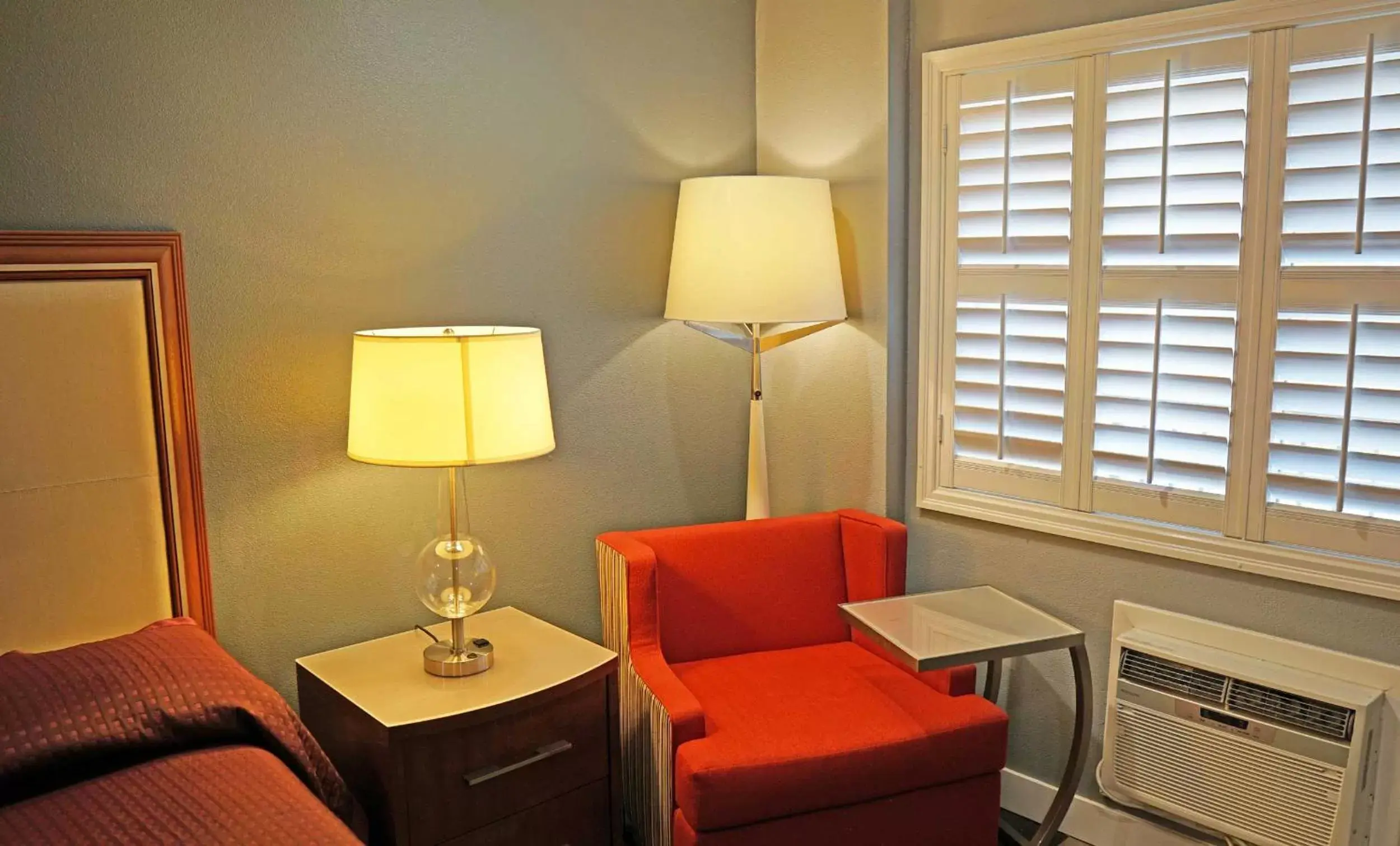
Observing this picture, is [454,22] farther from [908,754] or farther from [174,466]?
[908,754]

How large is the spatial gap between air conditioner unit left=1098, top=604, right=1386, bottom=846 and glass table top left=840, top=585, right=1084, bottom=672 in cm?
23

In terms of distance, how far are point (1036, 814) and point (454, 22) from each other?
7.74 feet

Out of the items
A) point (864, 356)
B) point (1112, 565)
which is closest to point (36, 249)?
point (864, 356)

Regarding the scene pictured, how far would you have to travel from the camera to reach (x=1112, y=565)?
2.61 meters

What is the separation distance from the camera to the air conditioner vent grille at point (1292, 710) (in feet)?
7.19

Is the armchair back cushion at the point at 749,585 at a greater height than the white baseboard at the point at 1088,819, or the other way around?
the armchair back cushion at the point at 749,585

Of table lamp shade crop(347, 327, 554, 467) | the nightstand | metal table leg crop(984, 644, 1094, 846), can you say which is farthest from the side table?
table lamp shade crop(347, 327, 554, 467)


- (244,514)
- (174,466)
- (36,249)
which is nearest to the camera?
(36,249)

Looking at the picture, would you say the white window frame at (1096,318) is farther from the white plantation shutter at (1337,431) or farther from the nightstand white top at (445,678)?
the nightstand white top at (445,678)

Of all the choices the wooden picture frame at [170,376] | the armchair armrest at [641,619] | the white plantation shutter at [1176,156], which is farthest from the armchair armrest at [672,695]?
the white plantation shutter at [1176,156]

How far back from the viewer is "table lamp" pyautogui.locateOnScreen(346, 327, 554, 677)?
7.00 feet

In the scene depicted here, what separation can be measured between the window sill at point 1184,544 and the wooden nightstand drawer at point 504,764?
1.06 meters

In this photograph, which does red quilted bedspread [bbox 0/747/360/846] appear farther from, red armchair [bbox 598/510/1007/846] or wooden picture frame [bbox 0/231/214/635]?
red armchair [bbox 598/510/1007/846]

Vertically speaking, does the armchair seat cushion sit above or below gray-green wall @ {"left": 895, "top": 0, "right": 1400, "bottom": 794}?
below
